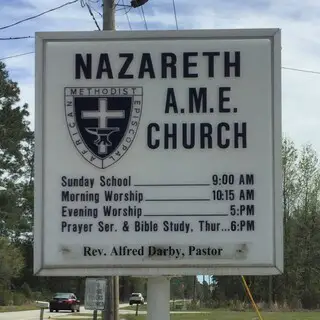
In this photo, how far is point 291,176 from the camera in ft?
189

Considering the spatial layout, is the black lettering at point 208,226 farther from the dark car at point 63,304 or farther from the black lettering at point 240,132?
the dark car at point 63,304

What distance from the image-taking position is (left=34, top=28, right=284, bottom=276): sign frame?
3.81m

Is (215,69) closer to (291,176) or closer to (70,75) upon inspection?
(70,75)

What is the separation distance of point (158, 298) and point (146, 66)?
1421 mm

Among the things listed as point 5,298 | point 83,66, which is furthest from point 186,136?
point 5,298

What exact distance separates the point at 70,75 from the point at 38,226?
930 millimetres

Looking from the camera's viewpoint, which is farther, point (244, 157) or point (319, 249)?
point (319, 249)

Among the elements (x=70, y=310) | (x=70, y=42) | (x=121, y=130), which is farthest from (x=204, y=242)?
(x=70, y=310)

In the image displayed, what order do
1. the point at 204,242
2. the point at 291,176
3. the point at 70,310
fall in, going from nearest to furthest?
the point at 204,242 < the point at 70,310 < the point at 291,176

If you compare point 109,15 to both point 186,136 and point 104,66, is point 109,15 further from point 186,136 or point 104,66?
point 186,136

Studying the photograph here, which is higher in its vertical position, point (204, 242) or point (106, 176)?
point (106, 176)

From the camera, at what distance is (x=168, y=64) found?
3938mm

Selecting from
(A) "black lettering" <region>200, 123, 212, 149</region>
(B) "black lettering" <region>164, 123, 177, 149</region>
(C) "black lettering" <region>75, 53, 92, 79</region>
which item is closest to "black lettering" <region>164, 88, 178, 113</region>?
(B) "black lettering" <region>164, 123, 177, 149</region>

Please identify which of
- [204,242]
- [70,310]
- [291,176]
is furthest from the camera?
[291,176]
